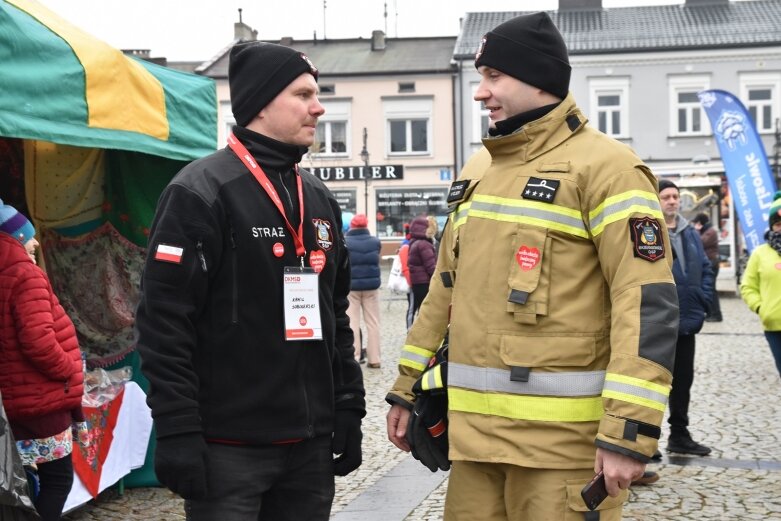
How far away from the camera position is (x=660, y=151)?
1433 inches

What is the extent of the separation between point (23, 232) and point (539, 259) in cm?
256

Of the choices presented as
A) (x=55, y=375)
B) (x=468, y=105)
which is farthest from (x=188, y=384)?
(x=468, y=105)

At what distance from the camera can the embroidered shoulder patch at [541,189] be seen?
279 centimetres

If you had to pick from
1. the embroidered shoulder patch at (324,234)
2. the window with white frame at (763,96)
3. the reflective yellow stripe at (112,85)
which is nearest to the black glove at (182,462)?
the embroidered shoulder patch at (324,234)

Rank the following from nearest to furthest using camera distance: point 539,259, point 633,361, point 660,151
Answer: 1. point 633,361
2. point 539,259
3. point 660,151

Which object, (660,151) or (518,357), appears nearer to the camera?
(518,357)

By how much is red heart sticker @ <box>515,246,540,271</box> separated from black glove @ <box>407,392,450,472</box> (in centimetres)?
57

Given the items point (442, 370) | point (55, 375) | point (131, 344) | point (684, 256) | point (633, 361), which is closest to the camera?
point (633, 361)

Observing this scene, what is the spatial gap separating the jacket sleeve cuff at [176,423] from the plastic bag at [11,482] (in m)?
1.29

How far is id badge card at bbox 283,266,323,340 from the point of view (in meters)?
2.86

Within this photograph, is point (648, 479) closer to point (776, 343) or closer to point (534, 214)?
point (776, 343)

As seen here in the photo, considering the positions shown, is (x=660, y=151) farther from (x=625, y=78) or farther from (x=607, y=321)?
(x=607, y=321)

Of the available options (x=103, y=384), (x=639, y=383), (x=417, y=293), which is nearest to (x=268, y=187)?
(x=639, y=383)

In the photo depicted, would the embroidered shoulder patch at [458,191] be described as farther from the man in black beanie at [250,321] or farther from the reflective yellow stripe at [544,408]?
the reflective yellow stripe at [544,408]
